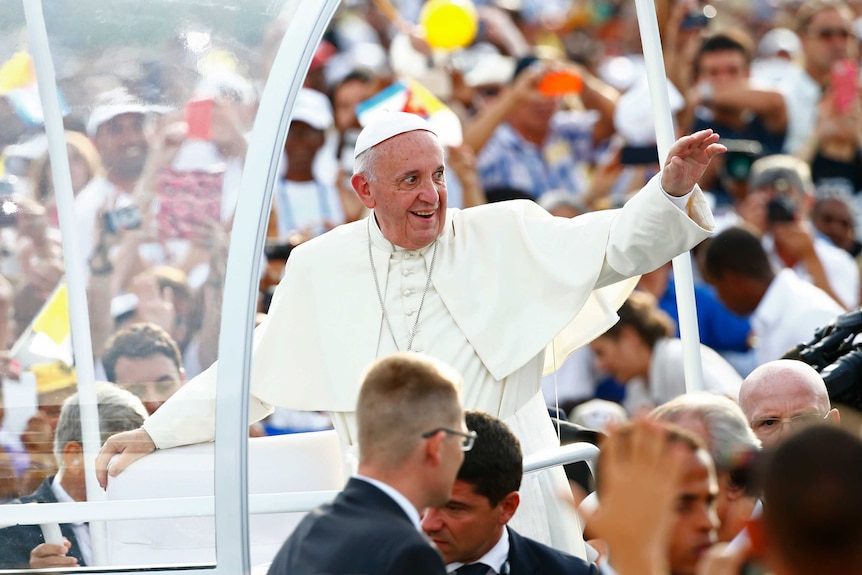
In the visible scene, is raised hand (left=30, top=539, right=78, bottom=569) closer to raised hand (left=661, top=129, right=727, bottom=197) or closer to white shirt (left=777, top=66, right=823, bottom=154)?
raised hand (left=661, top=129, right=727, bottom=197)

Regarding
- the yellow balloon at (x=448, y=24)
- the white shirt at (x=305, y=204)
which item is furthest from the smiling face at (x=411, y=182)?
the yellow balloon at (x=448, y=24)

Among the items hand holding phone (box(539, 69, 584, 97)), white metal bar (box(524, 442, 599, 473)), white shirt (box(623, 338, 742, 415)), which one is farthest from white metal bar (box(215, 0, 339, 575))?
hand holding phone (box(539, 69, 584, 97))

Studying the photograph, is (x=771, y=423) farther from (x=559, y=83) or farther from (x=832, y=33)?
(x=559, y=83)

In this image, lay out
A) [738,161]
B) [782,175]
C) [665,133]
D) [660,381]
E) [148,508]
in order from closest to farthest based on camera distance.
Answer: [148,508] < [665,133] < [660,381] < [782,175] < [738,161]

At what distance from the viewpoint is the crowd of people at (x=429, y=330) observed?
8.58 feet

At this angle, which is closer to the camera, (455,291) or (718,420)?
(718,420)

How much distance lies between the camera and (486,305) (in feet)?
14.2

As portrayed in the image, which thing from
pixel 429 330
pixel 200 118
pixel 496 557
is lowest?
pixel 496 557

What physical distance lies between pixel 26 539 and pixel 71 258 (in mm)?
744

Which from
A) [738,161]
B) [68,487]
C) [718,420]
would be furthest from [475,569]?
[738,161]

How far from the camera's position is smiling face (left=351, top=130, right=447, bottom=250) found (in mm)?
4297

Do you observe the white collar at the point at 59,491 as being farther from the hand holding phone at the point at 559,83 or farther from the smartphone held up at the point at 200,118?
the hand holding phone at the point at 559,83

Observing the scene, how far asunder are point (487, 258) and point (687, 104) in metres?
4.31

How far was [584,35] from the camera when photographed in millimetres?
10250
